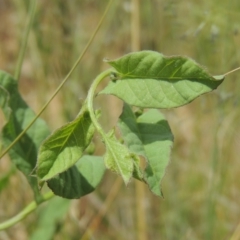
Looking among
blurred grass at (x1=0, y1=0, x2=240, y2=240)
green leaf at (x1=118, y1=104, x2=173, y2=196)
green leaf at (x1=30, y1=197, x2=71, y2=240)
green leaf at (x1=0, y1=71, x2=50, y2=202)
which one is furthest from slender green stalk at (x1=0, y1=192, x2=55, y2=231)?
blurred grass at (x1=0, y1=0, x2=240, y2=240)

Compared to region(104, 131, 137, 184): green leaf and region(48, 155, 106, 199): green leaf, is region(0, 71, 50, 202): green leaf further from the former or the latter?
region(104, 131, 137, 184): green leaf

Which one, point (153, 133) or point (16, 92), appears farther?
point (16, 92)

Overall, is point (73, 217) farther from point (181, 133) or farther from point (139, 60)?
point (181, 133)

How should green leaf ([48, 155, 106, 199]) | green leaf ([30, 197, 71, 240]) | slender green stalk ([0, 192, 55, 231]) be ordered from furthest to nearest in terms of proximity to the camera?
green leaf ([30, 197, 71, 240]), slender green stalk ([0, 192, 55, 231]), green leaf ([48, 155, 106, 199])

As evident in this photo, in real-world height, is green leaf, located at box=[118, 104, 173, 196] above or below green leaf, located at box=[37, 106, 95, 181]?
below

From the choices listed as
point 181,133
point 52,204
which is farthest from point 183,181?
point 52,204

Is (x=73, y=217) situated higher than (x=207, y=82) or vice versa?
(x=207, y=82)

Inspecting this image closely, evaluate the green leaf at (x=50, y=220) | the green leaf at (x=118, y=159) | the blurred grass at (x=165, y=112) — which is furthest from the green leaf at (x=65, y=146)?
the blurred grass at (x=165, y=112)
